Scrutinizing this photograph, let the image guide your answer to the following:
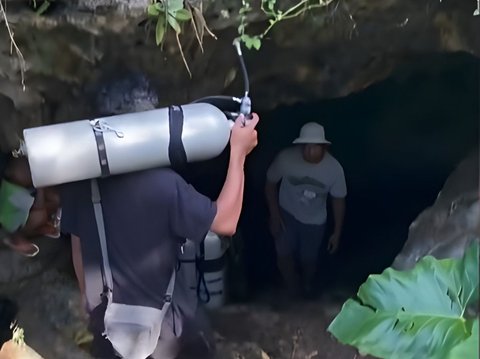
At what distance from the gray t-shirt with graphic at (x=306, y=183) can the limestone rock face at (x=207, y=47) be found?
66 centimetres

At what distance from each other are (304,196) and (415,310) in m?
2.03

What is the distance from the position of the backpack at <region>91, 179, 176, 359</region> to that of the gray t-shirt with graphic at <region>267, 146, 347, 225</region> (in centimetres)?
198

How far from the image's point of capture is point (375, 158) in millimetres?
5859

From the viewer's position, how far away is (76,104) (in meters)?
3.30

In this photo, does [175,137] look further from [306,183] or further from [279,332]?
[306,183]

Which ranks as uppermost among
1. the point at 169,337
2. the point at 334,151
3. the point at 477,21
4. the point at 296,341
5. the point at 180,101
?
the point at 477,21

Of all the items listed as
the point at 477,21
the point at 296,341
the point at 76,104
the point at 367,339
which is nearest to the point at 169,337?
the point at 367,339

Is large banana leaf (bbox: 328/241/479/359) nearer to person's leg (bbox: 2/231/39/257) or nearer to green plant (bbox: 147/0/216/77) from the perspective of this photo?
green plant (bbox: 147/0/216/77)

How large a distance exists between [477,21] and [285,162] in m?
1.52

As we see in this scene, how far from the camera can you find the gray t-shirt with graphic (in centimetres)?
446

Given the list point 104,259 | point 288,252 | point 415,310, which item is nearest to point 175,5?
point 104,259

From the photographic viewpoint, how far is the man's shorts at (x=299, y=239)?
4.62 metres

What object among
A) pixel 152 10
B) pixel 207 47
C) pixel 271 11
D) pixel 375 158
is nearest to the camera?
pixel 152 10

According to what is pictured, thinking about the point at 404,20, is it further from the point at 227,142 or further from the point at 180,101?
the point at 227,142
